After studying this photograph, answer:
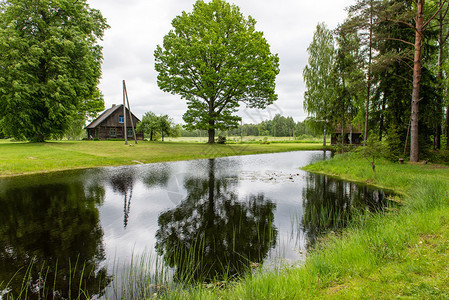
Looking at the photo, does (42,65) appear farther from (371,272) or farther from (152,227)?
(371,272)

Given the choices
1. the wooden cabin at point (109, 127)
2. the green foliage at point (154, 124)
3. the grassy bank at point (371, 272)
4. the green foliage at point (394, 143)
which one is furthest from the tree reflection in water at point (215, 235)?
the wooden cabin at point (109, 127)

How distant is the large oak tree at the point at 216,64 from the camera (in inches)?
1147

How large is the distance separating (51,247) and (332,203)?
25.6 ft

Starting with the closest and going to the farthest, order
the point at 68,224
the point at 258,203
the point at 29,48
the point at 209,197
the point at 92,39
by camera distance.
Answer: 1. the point at 68,224
2. the point at 258,203
3. the point at 209,197
4. the point at 29,48
5. the point at 92,39

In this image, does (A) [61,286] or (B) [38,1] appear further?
(B) [38,1]

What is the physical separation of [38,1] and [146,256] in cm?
3287

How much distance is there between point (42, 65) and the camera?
84.0 feet

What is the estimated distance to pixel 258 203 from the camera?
25.4 ft

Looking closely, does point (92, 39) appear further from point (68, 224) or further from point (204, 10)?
point (68, 224)

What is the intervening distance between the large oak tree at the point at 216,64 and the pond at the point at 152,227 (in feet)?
72.5

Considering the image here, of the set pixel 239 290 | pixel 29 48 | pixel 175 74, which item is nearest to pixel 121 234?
pixel 239 290

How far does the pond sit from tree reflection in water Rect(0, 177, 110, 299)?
0.05 feet

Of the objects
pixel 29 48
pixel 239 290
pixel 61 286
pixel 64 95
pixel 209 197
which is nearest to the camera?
pixel 239 290

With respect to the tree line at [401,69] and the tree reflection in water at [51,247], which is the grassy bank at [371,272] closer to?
the tree reflection in water at [51,247]
